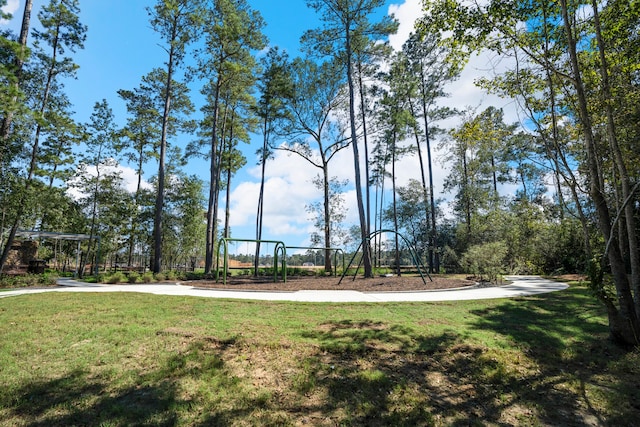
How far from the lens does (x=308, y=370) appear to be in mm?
3441

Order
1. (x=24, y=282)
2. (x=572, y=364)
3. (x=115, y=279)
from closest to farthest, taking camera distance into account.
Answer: (x=572, y=364) < (x=24, y=282) < (x=115, y=279)

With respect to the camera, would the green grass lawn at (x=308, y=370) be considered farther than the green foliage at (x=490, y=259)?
No

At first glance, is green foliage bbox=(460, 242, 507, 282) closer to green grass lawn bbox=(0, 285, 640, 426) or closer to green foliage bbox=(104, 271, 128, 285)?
green grass lawn bbox=(0, 285, 640, 426)

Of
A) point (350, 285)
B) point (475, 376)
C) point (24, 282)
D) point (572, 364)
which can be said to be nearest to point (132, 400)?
point (475, 376)

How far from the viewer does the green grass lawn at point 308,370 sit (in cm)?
281

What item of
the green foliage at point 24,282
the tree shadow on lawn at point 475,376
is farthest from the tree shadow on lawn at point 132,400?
the green foliage at point 24,282

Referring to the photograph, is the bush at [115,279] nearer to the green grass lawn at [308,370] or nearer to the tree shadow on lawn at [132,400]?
the green grass lawn at [308,370]

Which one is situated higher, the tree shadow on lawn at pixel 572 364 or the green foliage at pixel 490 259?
the green foliage at pixel 490 259

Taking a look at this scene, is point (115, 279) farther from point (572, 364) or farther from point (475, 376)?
point (572, 364)

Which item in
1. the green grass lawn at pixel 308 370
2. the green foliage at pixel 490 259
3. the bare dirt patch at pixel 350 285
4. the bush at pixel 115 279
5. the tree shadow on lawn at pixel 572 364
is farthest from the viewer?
the bush at pixel 115 279

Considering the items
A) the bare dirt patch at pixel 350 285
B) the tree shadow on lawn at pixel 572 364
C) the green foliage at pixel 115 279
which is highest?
the green foliage at pixel 115 279

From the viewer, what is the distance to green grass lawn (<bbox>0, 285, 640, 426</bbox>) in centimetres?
281

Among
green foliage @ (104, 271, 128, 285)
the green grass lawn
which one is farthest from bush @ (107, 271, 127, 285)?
the green grass lawn

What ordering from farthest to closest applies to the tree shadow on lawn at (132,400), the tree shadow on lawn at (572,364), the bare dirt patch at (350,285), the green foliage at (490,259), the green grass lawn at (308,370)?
the green foliage at (490,259) < the bare dirt patch at (350,285) < the tree shadow on lawn at (572,364) < the green grass lawn at (308,370) < the tree shadow on lawn at (132,400)
